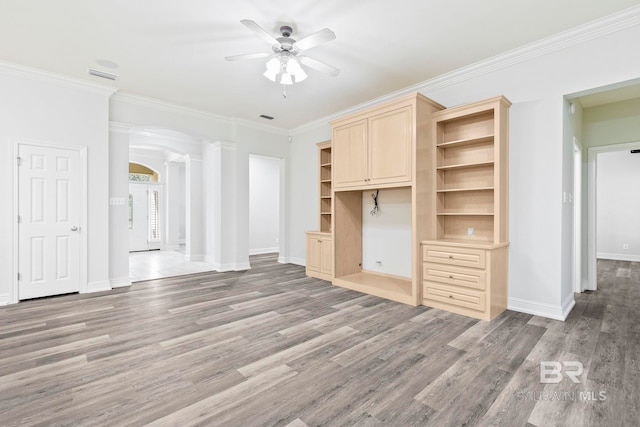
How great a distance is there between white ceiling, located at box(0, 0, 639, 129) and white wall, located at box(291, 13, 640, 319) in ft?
0.79

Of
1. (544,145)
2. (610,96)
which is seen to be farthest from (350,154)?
(610,96)

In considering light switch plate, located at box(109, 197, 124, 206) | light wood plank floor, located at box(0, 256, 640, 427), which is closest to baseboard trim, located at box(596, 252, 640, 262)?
light wood plank floor, located at box(0, 256, 640, 427)

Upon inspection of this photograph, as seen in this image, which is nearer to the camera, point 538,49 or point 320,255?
point 538,49

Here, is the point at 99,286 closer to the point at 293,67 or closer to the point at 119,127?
the point at 119,127

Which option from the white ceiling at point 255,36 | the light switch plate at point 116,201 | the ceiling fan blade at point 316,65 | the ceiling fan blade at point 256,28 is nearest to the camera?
the ceiling fan blade at point 256,28

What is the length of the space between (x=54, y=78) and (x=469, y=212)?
5773 mm

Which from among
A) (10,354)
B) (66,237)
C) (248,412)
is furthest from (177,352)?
(66,237)

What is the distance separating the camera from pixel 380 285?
4277 mm

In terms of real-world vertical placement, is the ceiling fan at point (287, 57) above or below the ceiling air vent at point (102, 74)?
below

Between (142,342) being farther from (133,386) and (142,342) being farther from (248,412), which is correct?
(248,412)

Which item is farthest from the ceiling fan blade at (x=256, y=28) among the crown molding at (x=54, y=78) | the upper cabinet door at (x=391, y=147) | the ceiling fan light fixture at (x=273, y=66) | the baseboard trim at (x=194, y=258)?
the baseboard trim at (x=194, y=258)

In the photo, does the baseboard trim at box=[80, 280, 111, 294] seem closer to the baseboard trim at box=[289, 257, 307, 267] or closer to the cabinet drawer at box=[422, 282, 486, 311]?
the baseboard trim at box=[289, 257, 307, 267]

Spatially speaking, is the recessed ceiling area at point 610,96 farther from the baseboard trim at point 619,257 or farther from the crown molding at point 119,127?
the crown molding at point 119,127

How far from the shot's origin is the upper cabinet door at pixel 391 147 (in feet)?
12.3
